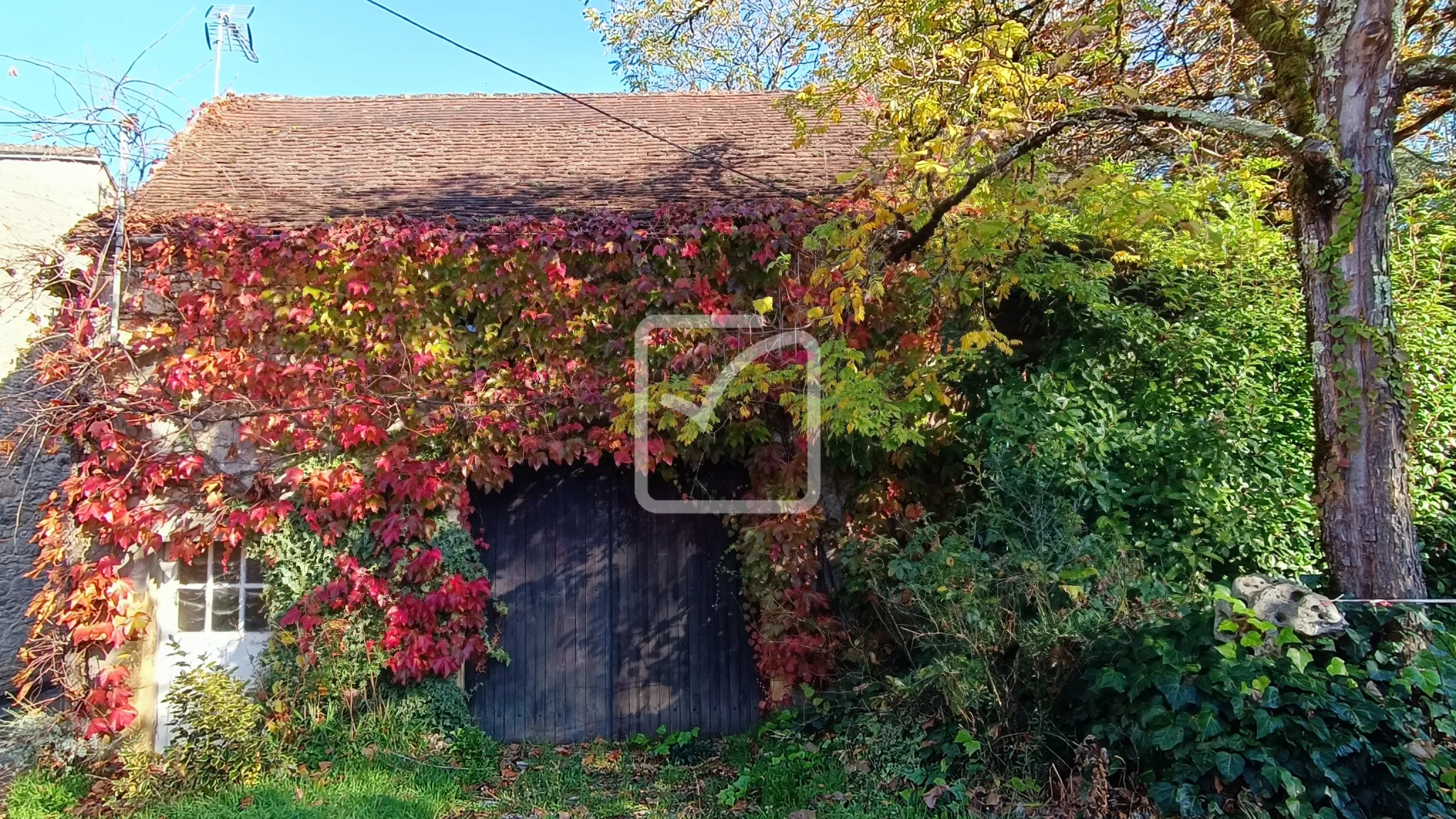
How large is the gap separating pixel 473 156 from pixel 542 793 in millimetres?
5448

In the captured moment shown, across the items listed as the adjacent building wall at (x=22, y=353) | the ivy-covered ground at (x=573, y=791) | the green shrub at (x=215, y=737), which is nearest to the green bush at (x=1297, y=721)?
the ivy-covered ground at (x=573, y=791)

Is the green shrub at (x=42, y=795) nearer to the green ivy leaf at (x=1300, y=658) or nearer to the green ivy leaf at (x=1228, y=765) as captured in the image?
the green ivy leaf at (x=1228, y=765)

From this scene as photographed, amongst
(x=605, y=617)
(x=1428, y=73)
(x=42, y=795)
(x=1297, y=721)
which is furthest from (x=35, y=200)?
(x=1428, y=73)

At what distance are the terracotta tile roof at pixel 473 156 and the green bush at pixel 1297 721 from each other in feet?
13.9

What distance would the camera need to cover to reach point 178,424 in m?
5.77

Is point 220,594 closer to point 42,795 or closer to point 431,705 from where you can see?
point 42,795

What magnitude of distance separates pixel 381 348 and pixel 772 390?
2773mm

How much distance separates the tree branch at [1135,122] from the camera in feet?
13.4

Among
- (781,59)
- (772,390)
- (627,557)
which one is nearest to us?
(772,390)

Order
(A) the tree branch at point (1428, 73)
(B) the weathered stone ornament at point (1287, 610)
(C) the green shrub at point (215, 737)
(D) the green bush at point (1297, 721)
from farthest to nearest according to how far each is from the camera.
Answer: (C) the green shrub at point (215, 737), (A) the tree branch at point (1428, 73), (B) the weathered stone ornament at point (1287, 610), (D) the green bush at point (1297, 721)

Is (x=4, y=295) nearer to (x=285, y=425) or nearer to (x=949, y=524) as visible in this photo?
(x=285, y=425)

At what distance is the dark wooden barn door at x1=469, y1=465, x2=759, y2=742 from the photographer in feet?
19.5

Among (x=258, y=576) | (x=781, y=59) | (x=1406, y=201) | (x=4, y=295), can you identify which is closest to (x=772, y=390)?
(x=258, y=576)

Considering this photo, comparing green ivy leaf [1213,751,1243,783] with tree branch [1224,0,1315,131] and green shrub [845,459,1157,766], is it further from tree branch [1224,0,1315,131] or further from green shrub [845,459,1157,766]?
tree branch [1224,0,1315,131]
